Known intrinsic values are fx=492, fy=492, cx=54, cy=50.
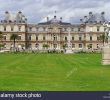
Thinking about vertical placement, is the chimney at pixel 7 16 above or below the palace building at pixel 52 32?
above

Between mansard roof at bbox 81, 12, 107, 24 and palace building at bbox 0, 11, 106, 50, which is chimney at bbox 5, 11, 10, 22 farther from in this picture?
mansard roof at bbox 81, 12, 107, 24

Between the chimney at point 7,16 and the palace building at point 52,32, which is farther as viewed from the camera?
the palace building at point 52,32

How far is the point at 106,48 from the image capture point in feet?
137

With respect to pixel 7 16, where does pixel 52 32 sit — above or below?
below

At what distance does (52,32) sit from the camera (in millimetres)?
189000

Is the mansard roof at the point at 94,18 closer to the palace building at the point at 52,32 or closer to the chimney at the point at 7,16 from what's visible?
the palace building at the point at 52,32

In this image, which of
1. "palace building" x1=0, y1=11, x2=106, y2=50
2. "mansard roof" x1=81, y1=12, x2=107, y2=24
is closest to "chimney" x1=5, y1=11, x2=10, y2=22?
"palace building" x1=0, y1=11, x2=106, y2=50

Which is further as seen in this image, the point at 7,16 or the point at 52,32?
the point at 52,32

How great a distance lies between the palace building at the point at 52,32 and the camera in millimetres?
187000

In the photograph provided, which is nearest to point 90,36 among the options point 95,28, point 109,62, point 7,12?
point 95,28

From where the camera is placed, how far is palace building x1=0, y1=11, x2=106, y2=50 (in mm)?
187000

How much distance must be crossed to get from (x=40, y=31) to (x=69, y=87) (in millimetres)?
168695

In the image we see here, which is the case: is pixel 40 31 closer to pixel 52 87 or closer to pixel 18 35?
pixel 18 35

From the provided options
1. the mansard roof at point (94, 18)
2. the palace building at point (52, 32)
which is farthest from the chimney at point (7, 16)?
the mansard roof at point (94, 18)
